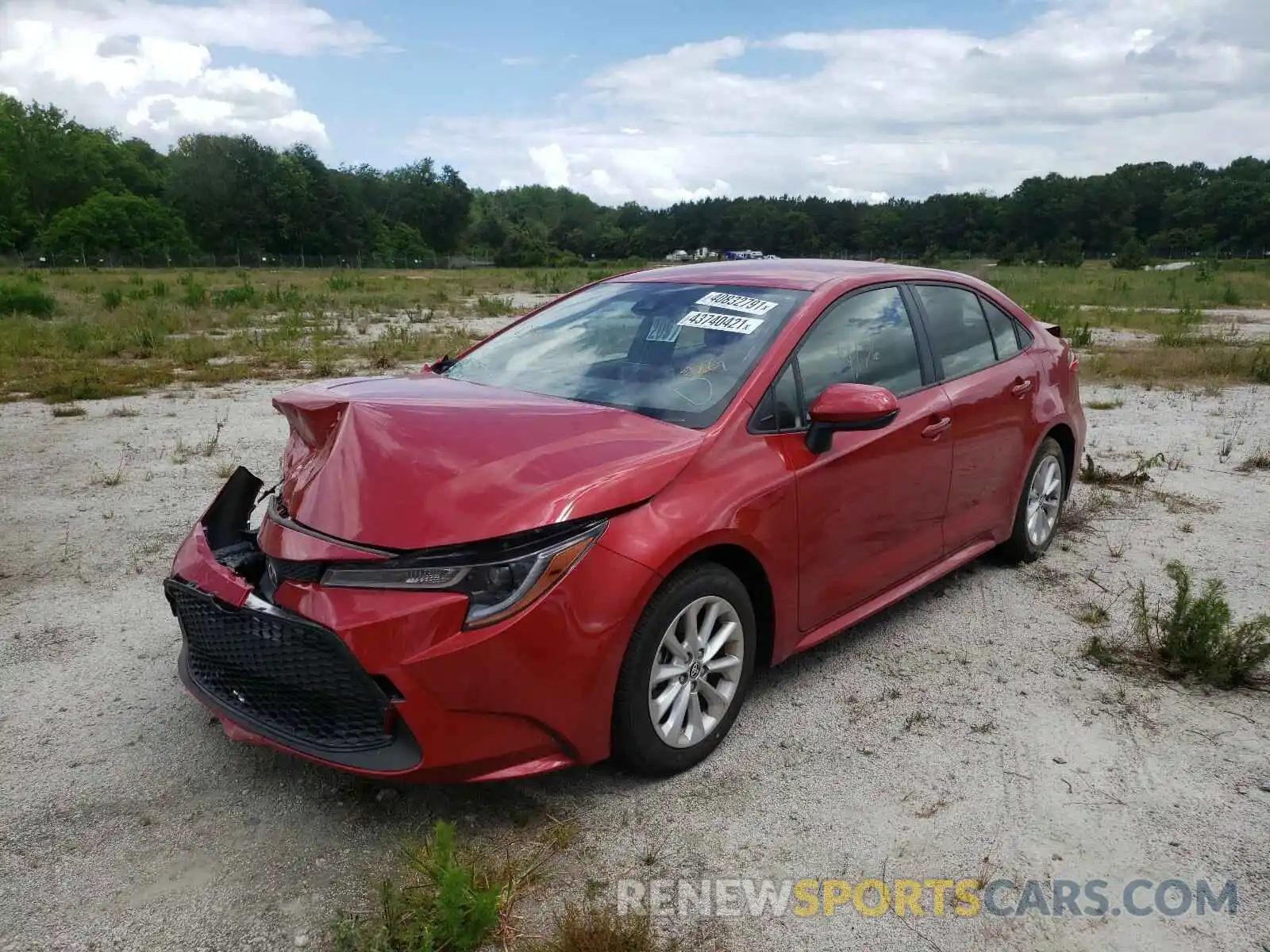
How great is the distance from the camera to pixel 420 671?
2479 millimetres

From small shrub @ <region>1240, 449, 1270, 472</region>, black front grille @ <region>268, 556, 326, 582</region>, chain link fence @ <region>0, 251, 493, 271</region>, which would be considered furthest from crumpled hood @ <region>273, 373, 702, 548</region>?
chain link fence @ <region>0, 251, 493, 271</region>

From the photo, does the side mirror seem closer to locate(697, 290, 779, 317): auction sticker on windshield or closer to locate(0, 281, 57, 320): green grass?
locate(697, 290, 779, 317): auction sticker on windshield

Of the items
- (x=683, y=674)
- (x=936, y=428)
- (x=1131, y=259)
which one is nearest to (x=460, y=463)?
(x=683, y=674)

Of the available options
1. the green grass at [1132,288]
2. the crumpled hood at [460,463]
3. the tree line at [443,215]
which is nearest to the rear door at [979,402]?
the crumpled hood at [460,463]

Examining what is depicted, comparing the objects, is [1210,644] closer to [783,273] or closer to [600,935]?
[783,273]

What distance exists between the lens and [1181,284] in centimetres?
3250

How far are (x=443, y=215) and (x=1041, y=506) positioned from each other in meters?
113

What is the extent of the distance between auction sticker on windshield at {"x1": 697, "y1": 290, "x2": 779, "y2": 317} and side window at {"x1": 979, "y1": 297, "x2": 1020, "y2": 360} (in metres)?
1.57

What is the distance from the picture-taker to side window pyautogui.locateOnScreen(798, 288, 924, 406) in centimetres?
356

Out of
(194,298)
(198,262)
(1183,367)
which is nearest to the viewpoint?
(1183,367)

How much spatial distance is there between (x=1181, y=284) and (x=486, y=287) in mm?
24460

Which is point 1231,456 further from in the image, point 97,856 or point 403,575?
point 97,856

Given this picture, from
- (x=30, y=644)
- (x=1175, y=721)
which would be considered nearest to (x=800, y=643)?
(x=1175, y=721)

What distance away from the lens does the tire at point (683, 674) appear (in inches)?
111
